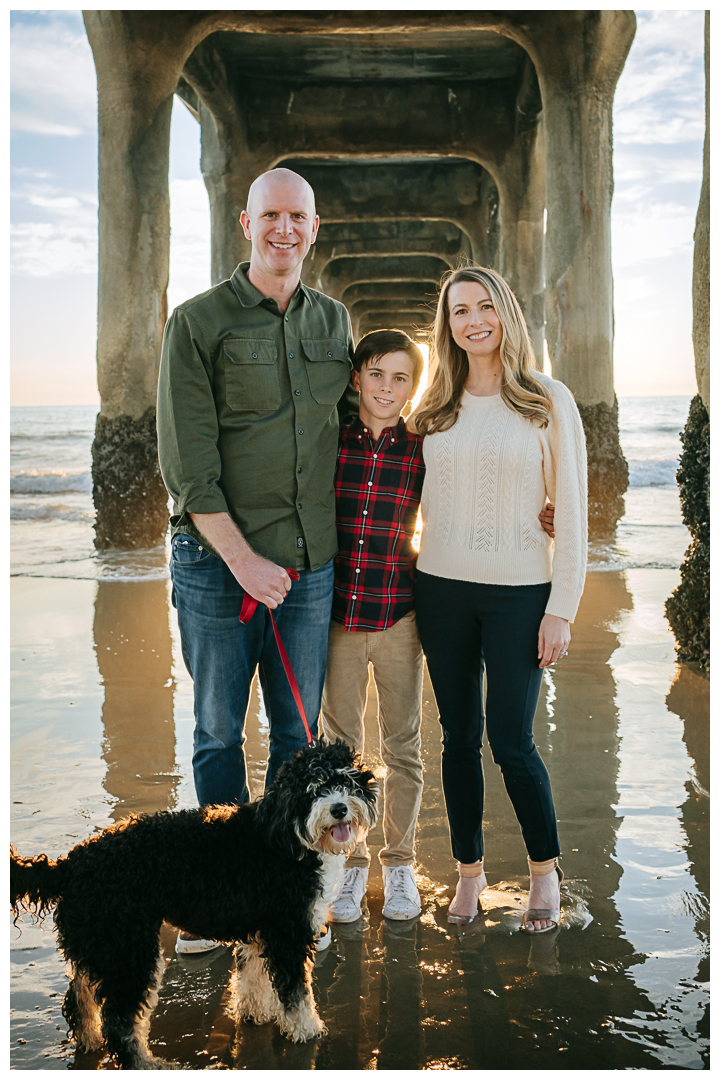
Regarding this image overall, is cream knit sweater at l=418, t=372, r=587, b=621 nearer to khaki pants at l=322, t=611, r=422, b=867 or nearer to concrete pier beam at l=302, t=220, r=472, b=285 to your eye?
khaki pants at l=322, t=611, r=422, b=867

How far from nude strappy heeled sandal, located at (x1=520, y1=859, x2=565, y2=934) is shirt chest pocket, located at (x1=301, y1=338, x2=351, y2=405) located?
1.65 meters

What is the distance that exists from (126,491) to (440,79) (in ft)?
27.8

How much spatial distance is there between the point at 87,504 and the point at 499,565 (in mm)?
17465

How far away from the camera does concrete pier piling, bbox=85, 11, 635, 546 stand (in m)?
8.99

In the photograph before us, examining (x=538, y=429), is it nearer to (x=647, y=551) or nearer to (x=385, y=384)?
(x=385, y=384)

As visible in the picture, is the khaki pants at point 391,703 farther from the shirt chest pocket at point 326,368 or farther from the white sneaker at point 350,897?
the shirt chest pocket at point 326,368

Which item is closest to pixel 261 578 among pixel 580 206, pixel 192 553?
pixel 192 553

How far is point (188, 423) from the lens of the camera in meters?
2.43

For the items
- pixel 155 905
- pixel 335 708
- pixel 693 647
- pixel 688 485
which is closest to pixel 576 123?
pixel 688 485

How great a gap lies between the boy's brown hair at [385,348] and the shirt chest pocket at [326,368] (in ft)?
0.17

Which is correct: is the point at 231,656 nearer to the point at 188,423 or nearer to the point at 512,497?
the point at 188,423

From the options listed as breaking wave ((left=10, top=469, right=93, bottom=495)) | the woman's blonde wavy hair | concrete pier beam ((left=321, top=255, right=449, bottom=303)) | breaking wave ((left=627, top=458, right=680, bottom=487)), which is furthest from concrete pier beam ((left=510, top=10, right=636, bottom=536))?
breaking wave ((left=10, top=469, right=93, bottom=495))

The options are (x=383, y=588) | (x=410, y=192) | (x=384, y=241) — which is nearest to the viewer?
(x=383, y=588)

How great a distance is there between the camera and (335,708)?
2.78 meters
